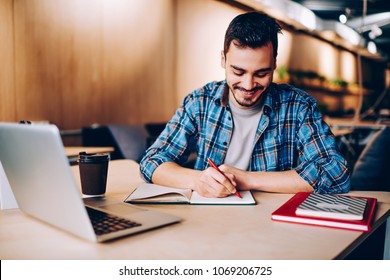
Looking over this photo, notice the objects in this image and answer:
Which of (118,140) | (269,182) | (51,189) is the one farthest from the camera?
(118,140)

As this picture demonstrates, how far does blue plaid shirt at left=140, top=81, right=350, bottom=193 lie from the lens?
1595mm

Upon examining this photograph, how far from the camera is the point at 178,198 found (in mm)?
1203

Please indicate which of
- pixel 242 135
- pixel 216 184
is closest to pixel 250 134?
pixel 242 135

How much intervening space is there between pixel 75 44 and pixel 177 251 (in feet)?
12.5

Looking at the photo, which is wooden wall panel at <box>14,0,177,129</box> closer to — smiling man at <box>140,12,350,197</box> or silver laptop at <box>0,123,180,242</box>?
smiling man at <box>140,12,350,197</box>

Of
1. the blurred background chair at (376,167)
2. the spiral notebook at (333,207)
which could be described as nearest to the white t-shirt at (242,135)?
the spiral notebook at (333,207)

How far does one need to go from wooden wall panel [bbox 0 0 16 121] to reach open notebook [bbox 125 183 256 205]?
268 cm


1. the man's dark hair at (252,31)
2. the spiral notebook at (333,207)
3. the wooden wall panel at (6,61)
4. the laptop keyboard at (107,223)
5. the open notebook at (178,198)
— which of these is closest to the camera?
the laptop keyboard at (107,223)

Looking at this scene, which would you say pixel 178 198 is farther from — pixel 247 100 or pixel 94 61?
pixel 94 61

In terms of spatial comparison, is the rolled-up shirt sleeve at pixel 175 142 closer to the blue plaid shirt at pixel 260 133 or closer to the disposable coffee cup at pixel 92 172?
the blue plaid shirt at pixel 260 133

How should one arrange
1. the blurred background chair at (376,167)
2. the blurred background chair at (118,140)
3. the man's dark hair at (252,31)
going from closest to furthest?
the man's dark hair at (252,31), the blurred background chair at (376,167), the blurred background chair at (118,140)

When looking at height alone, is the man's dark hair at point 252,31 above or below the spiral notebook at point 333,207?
above

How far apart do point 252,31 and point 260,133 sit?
42 centimetres

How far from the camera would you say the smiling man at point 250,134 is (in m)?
1.37
